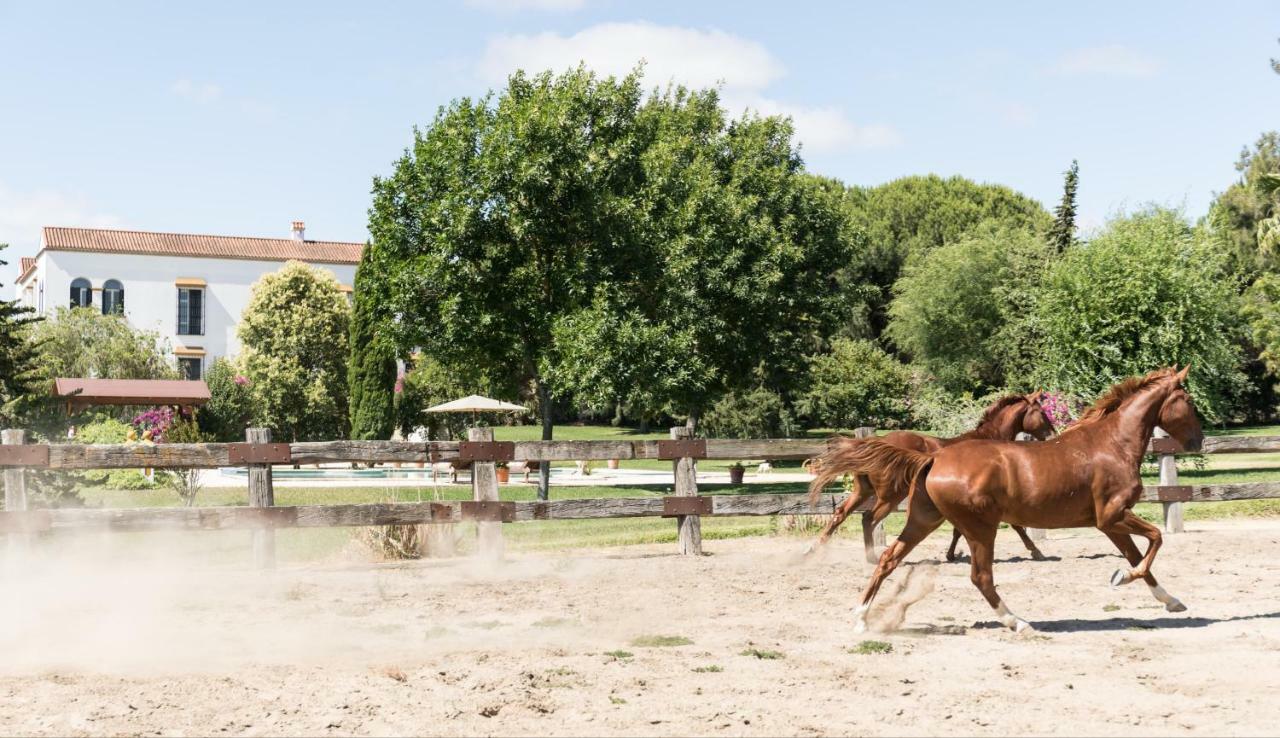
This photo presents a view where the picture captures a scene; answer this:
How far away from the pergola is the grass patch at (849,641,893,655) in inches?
1412

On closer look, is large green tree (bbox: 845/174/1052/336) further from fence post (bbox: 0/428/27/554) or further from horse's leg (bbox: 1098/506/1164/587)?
horse's leg (bbox: 1098/506/1164/587)

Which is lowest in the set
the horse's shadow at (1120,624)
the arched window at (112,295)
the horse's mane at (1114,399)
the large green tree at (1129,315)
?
the horse's shadow at (1120,624)

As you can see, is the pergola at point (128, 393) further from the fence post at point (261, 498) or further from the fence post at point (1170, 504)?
the fence post at point (1170, 504)

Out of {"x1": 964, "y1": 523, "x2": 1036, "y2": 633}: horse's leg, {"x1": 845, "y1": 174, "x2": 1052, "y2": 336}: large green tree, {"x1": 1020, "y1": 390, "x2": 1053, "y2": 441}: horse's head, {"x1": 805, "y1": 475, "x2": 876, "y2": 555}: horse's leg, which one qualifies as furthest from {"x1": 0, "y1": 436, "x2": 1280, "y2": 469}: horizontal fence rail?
{"x1": 845, "y1": 174, "x2": 1052, "y2": 336}: large green tree

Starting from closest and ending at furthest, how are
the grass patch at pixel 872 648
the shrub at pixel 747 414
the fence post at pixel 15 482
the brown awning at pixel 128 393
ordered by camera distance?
the grass patch at pixel 872 648
the fence post at pixel 15 482
the brown awning at pixel 128 393
the shrub at pixel 747 414

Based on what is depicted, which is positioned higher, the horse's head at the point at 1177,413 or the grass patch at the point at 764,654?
the horse's head at the point at 1177,413

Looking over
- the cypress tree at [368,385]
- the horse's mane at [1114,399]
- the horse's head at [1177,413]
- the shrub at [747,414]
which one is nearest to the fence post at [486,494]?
the horse's mane at [1114,399]

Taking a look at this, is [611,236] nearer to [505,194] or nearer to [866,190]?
[505,194]

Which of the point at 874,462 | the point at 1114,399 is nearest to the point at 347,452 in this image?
the point at 874,462

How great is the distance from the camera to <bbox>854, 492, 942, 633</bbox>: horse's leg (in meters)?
8.01

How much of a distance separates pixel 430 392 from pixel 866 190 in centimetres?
3103

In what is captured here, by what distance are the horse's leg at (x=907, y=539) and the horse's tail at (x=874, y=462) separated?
20cm

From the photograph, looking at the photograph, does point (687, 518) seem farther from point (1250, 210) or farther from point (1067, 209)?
point (1250, 210)

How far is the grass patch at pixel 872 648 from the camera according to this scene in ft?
24.0
